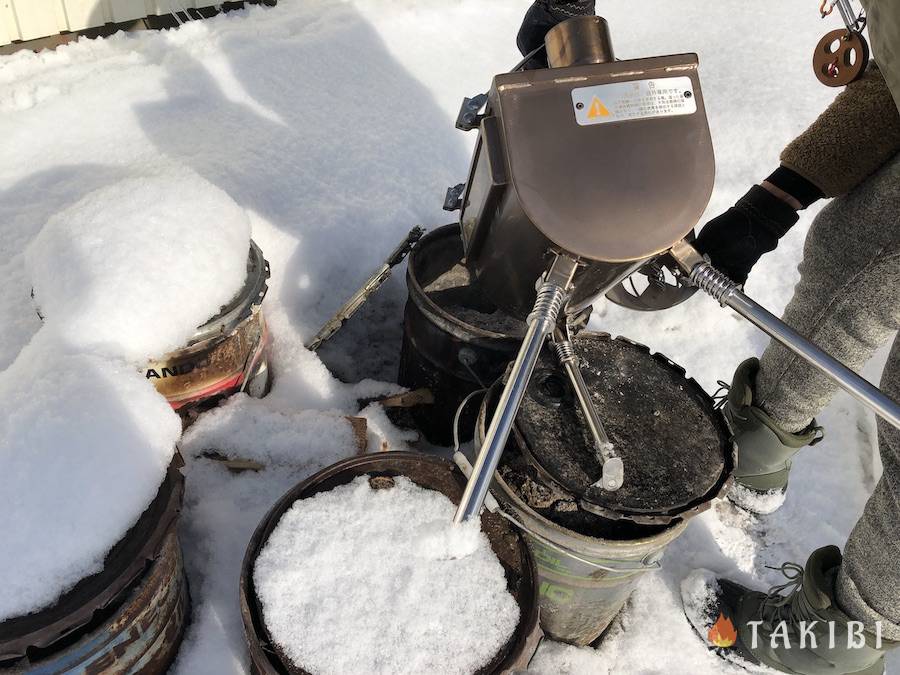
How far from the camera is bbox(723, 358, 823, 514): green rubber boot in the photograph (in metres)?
1.58

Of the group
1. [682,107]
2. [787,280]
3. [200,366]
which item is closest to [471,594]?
[200,366]

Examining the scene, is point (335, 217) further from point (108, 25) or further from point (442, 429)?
point (108, 25)

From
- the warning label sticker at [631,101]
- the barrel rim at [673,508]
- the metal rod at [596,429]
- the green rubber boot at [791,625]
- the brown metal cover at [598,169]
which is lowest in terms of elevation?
the green rubber boot at [791,625]

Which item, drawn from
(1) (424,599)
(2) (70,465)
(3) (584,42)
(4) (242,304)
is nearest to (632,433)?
(1) (424,599)

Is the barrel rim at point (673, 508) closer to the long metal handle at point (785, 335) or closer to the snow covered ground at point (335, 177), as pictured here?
the long metal handle at point (785, 335)

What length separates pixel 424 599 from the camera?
3.56 feet

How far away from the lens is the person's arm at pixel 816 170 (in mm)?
1208

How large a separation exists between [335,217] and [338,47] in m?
1.04

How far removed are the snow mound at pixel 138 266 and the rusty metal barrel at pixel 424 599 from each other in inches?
15.7

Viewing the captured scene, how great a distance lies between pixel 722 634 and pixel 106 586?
1354 mm

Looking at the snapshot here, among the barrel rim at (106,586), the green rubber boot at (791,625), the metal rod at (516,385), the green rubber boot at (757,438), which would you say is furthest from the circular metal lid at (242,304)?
the green rubber boot at (791,625)

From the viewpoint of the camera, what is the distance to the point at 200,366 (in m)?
1.38

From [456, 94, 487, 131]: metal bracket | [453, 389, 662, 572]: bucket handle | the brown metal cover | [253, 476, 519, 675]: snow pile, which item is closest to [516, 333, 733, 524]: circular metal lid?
[453, 389, 662, 572]: bucket handle

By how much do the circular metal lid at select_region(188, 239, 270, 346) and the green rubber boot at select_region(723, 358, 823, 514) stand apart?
1086mm
